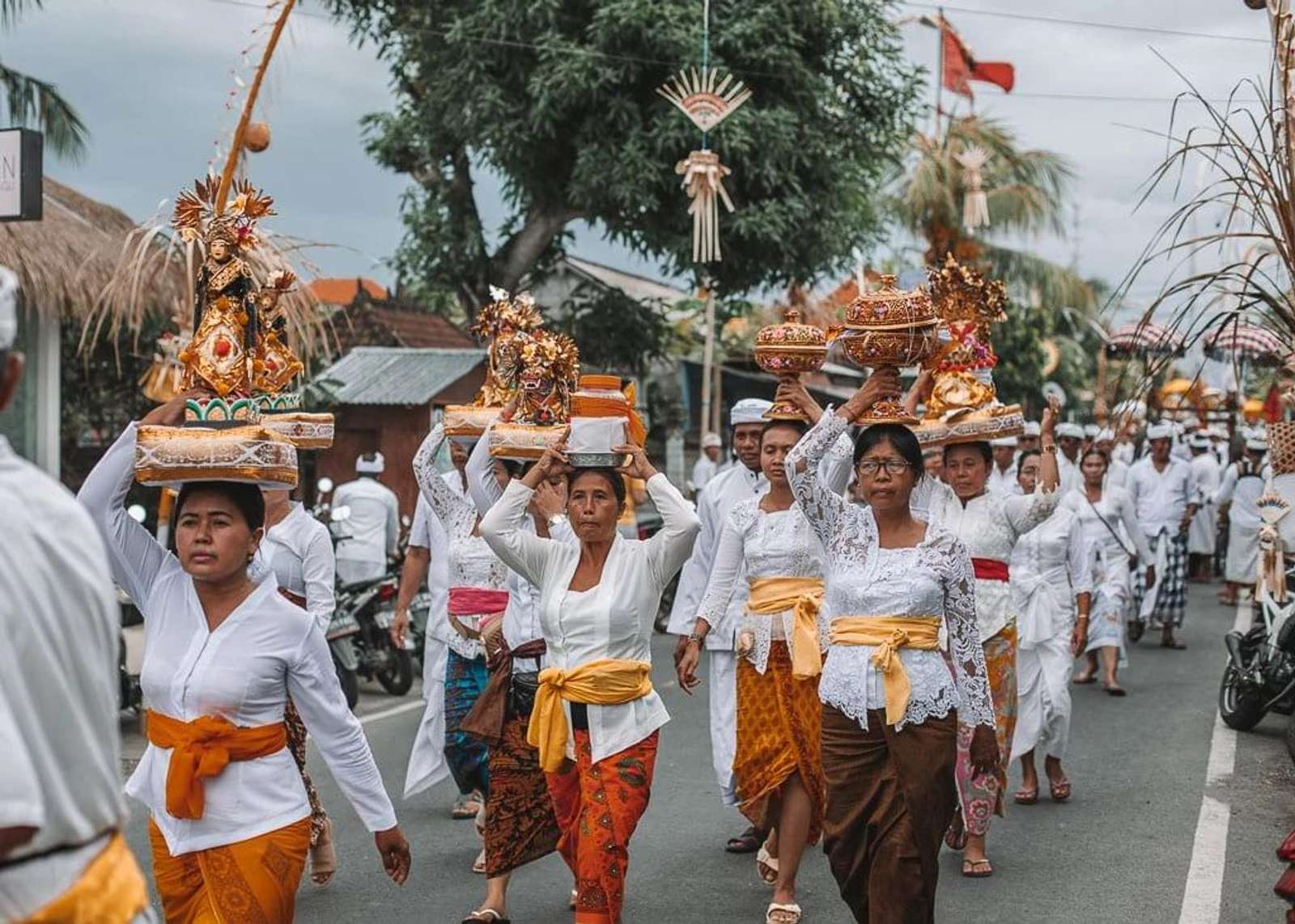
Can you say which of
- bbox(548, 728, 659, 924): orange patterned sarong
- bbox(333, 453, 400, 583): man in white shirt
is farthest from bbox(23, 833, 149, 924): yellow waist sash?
bbox(333, 453, 400, 583): man in white shirt

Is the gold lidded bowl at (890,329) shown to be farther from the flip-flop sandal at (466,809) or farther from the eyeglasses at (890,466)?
the flip-flop sandal at (466,809)

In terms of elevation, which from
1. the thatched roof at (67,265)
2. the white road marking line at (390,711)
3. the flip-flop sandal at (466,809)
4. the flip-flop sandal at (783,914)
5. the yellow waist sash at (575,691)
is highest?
the thatched roof at (67,265)

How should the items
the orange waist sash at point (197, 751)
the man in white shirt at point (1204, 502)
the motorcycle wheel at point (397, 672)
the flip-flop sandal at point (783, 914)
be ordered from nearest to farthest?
the orange waist sash at point (197, 751)
the flip-flop sandal at point (783, 914)
the motorcycle wheel at point (397, 672)
the man in white shirt at point (1204, 502)

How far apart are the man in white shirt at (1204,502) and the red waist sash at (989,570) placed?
13.9m

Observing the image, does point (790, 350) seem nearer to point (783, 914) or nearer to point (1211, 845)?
point (783, 914)

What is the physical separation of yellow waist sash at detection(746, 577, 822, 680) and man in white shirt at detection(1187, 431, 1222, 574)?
49.0ft

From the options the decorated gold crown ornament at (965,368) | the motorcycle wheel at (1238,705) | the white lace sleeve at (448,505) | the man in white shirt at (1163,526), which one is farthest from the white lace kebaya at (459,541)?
the man in white shirt at (1163,526)

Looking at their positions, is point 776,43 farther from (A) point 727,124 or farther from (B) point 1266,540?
(B) point 1266,540

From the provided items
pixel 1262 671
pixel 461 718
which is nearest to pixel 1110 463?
pixel 1262 671

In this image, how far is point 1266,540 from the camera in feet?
26.7

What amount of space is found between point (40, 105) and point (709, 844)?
8.42m

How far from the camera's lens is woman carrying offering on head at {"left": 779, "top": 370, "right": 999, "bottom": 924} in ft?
18.6

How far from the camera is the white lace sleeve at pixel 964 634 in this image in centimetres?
584

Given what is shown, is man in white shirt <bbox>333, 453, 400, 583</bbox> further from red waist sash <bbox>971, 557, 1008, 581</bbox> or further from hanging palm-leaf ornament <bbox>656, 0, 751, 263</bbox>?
red waist sash <bbox>971, 557, 1008, 581</bbox>
